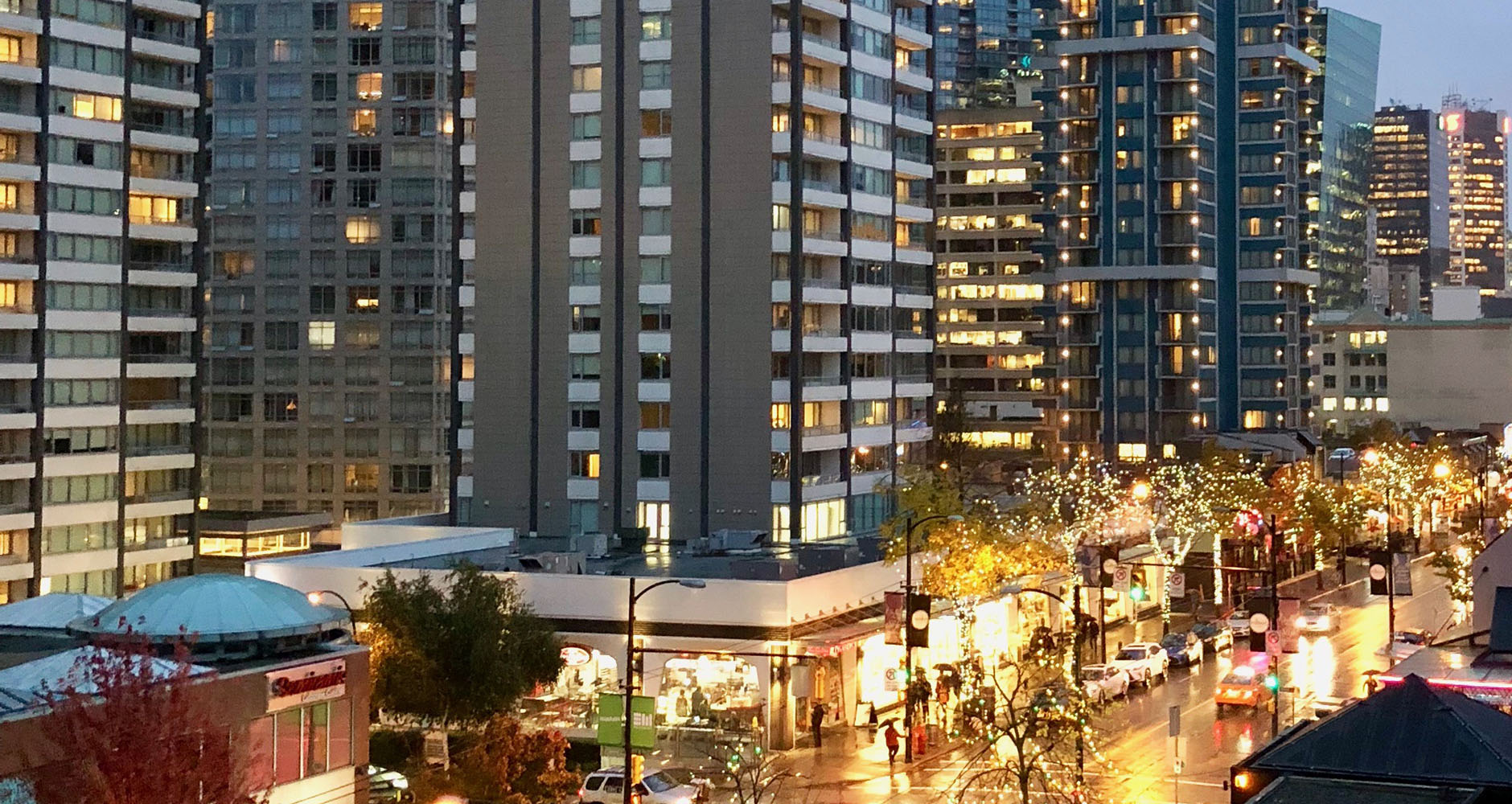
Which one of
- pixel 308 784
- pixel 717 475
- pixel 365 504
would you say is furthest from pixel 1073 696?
pixel 365 504

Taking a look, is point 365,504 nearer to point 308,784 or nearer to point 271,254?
point 271,254

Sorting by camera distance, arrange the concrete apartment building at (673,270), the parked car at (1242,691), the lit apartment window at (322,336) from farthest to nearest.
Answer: the lit apartment window at (322,336) < the concrete apartment building at (673,270) < the parked car at (1242,691)

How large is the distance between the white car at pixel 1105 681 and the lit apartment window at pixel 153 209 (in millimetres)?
55903

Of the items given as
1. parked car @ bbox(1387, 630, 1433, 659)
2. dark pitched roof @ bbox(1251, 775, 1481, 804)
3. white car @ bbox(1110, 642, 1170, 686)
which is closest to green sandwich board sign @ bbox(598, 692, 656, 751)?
dark pitched roof @ bbox(1251, 775, 1481, 804)

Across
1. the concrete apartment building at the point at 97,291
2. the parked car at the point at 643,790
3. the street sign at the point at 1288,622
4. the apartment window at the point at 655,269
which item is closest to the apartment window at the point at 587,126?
the apartment window at the point at 655,269

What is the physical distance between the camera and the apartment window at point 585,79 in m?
96.4

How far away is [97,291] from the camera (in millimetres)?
101375

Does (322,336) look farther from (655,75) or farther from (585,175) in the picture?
(655,75)

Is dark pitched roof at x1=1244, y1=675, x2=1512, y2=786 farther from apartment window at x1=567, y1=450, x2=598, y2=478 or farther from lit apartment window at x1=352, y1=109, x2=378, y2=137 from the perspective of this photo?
lit apartment window at x1=352, y1=109, x2=378, y2=137

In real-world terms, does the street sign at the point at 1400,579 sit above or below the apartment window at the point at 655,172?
below

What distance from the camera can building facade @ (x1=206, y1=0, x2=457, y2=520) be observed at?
467 ft

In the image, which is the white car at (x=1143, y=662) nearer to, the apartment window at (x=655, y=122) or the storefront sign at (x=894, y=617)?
the storefront sign at (x=894, y=617)

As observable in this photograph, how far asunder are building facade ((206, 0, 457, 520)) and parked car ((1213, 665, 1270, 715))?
79.2m

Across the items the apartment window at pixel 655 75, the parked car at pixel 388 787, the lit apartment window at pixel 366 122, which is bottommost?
the parked car at pixel 388 787
